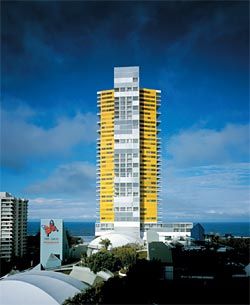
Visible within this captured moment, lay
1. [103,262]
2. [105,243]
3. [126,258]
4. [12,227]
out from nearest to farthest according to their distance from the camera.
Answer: [103,262], [126,258], [105,243], [12,227]

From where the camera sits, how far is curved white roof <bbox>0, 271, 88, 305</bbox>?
967 cm

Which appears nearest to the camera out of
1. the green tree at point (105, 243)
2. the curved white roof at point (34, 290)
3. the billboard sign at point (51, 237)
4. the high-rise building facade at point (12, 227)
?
the curved white roof at point (34, 290)

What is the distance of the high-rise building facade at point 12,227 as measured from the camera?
69.2 feet

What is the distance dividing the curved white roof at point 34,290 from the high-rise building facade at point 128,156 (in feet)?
46.2

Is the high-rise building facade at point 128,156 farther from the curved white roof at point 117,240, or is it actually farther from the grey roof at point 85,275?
the grey roof at point 85,275

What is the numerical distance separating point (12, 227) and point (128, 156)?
294 inches

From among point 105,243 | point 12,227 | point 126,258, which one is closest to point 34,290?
point 126,258

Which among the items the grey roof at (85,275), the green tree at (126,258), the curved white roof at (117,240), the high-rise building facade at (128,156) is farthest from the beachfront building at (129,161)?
the grey roof at (85,275)

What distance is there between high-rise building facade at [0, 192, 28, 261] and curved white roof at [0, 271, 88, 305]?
34.2ft

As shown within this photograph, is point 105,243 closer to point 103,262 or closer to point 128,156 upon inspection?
point 103,262

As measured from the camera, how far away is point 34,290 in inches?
388

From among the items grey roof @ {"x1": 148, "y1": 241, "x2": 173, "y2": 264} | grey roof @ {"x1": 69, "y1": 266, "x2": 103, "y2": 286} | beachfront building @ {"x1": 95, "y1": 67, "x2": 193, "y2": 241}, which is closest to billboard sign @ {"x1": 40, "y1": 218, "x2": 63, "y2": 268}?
grey roof @ {"x1": 148, "y1": 241, "x2": 173, "y2": 264}

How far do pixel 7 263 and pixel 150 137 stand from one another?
35.6ft

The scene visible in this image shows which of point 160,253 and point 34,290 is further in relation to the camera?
point 160,253
